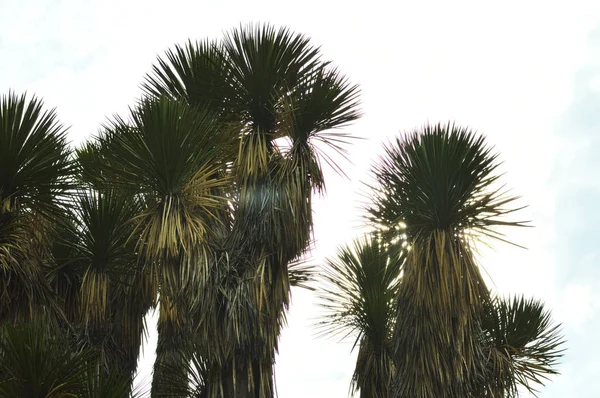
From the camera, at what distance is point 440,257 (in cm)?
1065

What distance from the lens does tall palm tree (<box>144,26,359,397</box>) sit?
11.1 metres

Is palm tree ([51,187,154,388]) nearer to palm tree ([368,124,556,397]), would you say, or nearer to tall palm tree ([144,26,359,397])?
tall palm tree ([144,26,359,397])

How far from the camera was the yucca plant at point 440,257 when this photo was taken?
35.0 ft

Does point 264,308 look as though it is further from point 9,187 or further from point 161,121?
point 9,187

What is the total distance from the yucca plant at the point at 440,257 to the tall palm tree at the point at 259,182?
1354mm

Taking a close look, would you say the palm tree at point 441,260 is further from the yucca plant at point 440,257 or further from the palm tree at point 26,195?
the palm tree at point 26,195

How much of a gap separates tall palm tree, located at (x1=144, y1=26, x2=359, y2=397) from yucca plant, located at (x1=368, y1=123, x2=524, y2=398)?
135 cm

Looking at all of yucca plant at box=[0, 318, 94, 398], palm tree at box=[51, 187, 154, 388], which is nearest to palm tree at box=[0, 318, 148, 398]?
yucca plant at box=[0, 318, 94, 398]

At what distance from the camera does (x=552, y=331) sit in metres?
12.4

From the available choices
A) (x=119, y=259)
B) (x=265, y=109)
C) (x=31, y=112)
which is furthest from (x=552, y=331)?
(x=31, y=112)

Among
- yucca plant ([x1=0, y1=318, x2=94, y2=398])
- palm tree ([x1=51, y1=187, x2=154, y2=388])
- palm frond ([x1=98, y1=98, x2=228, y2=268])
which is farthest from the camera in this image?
palm tree ([x1=51, y1=187, x2=154, y2=388])

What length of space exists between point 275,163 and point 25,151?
144 inches

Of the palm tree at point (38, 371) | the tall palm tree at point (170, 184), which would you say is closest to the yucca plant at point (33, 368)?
the palm tree at point (38, 371)

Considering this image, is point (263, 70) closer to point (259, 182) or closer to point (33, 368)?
point (259, 182)
